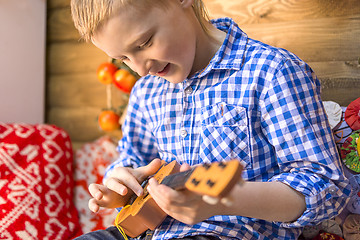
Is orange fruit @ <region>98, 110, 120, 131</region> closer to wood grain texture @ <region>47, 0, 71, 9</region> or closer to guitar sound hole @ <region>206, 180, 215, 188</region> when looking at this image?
wood grain texture @ <region>47, 0, 71, 9</region>

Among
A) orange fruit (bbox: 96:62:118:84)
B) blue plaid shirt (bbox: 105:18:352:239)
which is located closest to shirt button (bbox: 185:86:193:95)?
blue plaid shirt (bbox: 105:18:352:239)

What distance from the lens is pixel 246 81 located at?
2.86 ft

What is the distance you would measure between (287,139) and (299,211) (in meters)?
0.15

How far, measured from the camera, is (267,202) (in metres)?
0.72

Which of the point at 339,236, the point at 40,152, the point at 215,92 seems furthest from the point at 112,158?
the point at 339,236

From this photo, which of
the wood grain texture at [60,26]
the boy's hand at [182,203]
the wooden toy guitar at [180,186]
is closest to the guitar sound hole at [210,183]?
the wooden toy guitar at [180,186]

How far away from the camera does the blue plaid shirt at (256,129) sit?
799mm

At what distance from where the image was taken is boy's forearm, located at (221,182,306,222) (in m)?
0.69

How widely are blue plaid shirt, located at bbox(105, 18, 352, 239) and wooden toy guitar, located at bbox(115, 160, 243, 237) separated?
0.06 metres

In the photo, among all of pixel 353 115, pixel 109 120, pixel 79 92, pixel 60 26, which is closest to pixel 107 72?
pixel 109 120

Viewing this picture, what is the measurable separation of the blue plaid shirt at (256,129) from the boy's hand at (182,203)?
0.61 feet

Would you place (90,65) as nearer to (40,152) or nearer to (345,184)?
(40,152)

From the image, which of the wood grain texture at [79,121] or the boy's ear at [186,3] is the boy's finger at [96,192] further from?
the wood grain texture at [79,121]

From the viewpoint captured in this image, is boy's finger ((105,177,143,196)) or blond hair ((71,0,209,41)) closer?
blond hair ((71,0,209,41))
